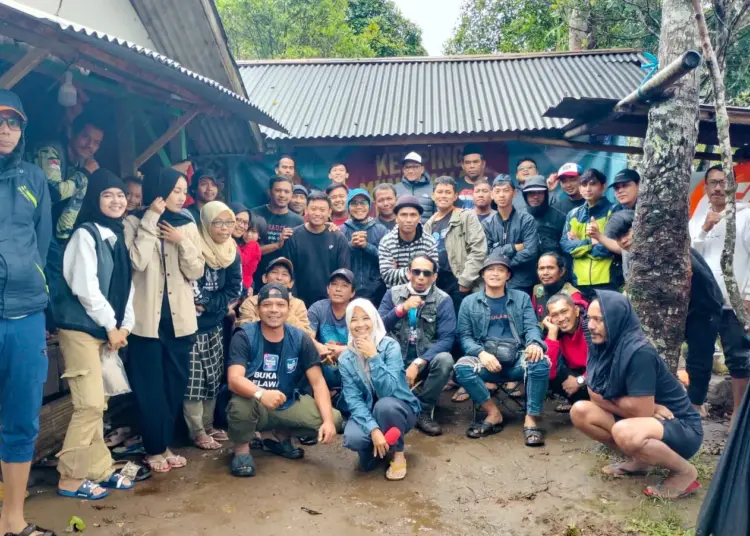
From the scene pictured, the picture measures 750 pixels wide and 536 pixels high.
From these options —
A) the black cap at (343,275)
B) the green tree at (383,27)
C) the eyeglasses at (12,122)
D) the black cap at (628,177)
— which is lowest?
the black cap at (343,275)

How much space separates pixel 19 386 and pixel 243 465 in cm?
161

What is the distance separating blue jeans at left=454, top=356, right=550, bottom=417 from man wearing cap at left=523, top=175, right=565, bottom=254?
1413 millimetres

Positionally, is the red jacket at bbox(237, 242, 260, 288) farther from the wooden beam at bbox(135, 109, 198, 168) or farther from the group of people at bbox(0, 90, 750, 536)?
the wooden beam at bbox(135, 109, 198, 168)

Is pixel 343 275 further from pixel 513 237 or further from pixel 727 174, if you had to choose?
pixel 727 174

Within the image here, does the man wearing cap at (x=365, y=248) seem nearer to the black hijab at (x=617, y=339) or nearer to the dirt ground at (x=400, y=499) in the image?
the dirt ground at (x=400, y=499)

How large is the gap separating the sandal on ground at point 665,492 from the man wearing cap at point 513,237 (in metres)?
2.34

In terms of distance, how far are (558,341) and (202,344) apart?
303 cm

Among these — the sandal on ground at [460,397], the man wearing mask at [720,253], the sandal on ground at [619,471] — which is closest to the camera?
the sandal on ground at [619,471]

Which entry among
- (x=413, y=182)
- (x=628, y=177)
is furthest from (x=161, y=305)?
(x=628, y=177)

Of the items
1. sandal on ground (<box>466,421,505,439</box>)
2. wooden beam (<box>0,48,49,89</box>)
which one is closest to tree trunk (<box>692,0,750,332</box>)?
sandal on ground (<box>466,421,505,439</box>)

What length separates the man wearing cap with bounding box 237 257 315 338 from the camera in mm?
5066

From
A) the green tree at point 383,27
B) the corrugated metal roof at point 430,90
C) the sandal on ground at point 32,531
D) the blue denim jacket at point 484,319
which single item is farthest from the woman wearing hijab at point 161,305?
the green tree at point 383,27

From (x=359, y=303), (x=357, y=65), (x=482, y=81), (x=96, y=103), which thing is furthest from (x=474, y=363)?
(x=357, y=65)

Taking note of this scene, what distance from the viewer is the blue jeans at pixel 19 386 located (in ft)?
10.2
